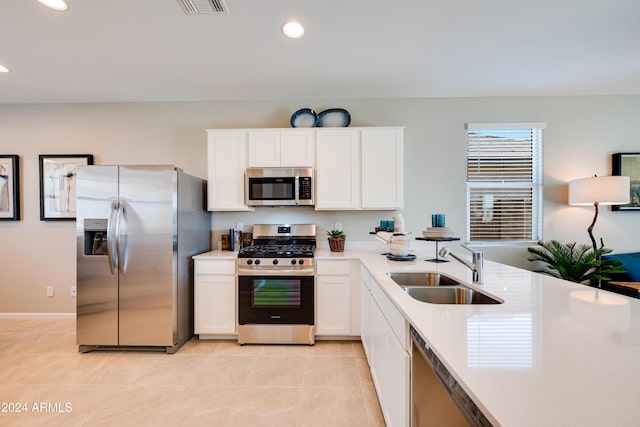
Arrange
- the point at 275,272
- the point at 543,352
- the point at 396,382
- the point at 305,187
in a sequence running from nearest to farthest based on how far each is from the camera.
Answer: the point at 543,352 → the point at 396,382 → the point at 275,272 → the point at 305,187

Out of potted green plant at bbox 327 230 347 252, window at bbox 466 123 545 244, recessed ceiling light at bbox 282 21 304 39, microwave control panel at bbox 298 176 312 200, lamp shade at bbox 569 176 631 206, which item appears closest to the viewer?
recessed ceiling light at bbox 282 21 304 39

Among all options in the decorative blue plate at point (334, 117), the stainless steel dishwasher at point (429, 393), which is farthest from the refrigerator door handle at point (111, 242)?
the stainless steel dishwasher at point (429, 393)

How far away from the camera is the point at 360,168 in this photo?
3.07m

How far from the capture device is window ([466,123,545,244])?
339cm

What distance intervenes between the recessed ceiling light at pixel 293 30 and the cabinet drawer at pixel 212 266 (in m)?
2.04

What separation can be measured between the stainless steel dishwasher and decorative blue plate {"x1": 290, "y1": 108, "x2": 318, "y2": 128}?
102 inches

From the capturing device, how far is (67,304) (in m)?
3.45

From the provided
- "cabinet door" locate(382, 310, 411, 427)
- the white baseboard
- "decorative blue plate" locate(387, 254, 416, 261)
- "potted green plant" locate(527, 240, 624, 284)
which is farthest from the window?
the white baseboard

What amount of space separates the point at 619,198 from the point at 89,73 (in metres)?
5.36

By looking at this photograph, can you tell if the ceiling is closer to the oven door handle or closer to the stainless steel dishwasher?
the oven door handle

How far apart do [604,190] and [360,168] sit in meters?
2.47

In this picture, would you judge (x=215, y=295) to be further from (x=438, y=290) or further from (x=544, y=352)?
(x=544, y=352)

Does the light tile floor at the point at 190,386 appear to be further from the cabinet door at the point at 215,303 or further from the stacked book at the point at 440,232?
the stacked book at the point at 440,232

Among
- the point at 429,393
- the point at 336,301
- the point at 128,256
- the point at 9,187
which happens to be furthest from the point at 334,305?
the point at 9,187
